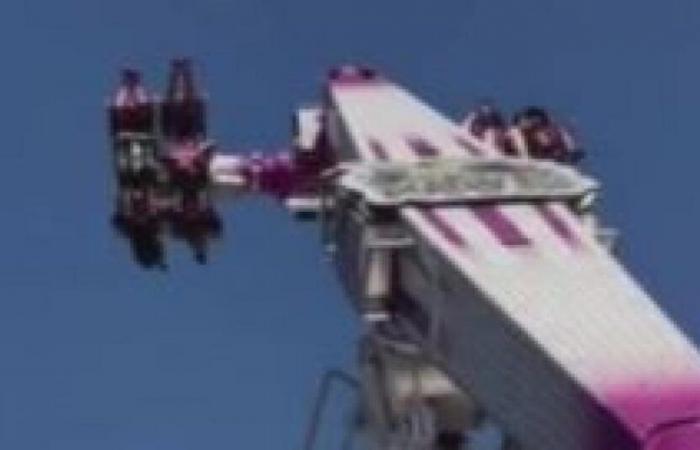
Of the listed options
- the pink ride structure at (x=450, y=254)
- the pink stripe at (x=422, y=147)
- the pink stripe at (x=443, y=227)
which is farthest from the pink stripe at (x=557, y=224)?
the pink stripe at (x=422, y=147)

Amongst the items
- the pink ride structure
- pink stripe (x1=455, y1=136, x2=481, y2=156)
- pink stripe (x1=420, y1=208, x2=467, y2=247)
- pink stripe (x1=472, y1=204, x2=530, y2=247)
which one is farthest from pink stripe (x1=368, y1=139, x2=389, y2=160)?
pink stripe (x1=420, y1=208, x2=467, y2=247)

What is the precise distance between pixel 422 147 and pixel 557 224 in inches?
293

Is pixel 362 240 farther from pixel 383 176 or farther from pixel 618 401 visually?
pixel 618 401

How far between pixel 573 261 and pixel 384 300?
4.03m

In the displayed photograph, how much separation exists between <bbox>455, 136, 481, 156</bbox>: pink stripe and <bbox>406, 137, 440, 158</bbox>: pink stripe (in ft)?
1.85

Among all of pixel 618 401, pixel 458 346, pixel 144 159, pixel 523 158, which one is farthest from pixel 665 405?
pixel 144 159

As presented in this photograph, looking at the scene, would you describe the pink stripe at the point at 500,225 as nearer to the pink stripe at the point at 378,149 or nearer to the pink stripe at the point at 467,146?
the pink stripe at the point at 467,146

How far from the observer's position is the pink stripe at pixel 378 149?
54.0 m

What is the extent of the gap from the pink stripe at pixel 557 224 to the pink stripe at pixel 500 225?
27.4 inches

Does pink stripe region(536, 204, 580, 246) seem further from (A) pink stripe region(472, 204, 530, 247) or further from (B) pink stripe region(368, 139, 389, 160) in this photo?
(B) pink stripe region(368, 139, 389, 160)

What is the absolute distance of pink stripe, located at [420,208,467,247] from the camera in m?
46.7

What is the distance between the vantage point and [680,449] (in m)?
38.8

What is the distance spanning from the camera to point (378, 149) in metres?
54.4

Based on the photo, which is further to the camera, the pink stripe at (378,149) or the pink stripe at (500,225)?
the pink stripe at (378,149)
